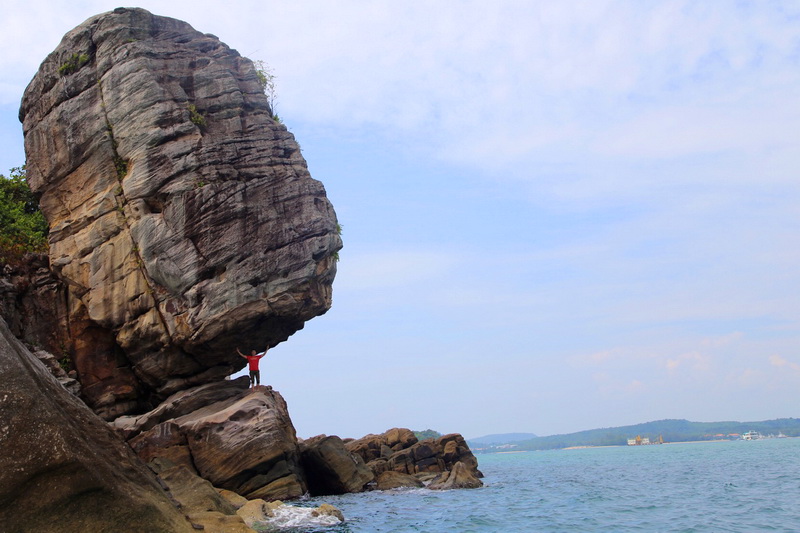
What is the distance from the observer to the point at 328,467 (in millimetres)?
31094

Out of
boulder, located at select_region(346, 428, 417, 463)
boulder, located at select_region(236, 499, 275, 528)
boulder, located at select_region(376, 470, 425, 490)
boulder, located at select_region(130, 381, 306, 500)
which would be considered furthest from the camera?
boulder, located at select_region(346, 428, 417, 463)

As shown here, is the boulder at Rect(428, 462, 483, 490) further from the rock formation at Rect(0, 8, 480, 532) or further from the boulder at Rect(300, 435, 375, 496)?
the rock formation at Rect(0, 8, 480, 532)

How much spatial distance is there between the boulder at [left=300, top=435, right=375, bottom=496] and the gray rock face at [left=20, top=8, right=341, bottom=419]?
218 inches

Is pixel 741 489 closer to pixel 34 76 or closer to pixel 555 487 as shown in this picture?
pixel 555 487

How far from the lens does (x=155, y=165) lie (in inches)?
1146

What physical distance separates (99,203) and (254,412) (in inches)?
496

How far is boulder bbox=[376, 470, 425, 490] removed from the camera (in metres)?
34.5

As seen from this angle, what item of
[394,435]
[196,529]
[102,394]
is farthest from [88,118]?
[394,435]

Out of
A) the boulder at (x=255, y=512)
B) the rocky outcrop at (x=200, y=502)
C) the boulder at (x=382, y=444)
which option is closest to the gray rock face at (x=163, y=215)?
the rocky outcrop at (x=200, y=502)

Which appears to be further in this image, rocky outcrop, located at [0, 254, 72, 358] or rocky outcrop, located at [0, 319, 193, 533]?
rocky outcrop, located at [0, 254, 72, 358]

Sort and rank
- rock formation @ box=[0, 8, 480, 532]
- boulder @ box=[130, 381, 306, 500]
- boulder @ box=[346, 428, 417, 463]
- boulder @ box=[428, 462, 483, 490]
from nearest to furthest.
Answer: boulder @ box=[130, 381, 306, 500] → rock formation @ box=[0, 8, 480, 532] → boulder @ box=[428, 462, 483, 490] → boulder @ box=[346, 428, 417, 463]

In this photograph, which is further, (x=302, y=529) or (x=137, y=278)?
(x=137, y=278)

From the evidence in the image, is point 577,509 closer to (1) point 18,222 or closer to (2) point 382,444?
(2) point 382,444

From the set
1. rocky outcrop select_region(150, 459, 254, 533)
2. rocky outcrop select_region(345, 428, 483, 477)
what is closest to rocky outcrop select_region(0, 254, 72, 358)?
rocky outcrop select_region(150, 459, 254, 533)
